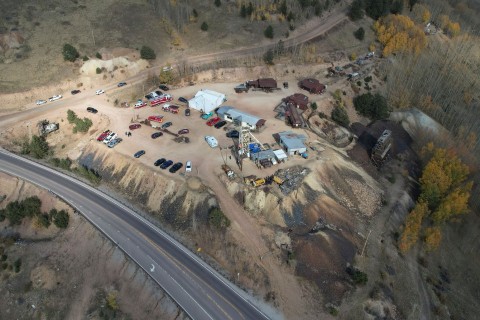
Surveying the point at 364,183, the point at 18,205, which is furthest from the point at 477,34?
the point at 18,205

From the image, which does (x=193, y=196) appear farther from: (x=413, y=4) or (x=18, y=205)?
(x=413, y=4)

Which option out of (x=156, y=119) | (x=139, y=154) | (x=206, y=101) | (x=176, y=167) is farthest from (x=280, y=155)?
(x=156, y=119)

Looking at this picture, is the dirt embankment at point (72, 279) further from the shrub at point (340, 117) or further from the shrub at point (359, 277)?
the shrub at point (340, 117)

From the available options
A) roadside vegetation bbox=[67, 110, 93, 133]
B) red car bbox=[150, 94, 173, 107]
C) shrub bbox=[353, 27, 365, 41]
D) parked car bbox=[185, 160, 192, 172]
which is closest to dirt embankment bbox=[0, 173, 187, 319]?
parked car bbox=[185, 160, 192, 172]

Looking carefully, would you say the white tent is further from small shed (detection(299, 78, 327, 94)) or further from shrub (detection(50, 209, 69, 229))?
shrub (detection(50, 209, 69, 229))

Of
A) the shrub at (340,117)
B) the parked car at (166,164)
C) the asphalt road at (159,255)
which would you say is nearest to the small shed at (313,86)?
the shrub at (340,117)
